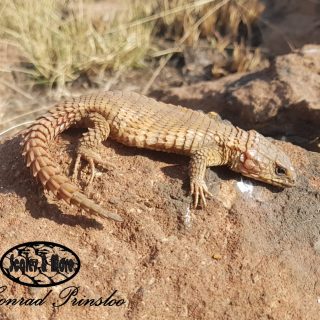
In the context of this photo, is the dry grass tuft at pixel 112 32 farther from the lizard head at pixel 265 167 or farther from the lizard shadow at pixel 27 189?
the lizard head at pixel 265 167

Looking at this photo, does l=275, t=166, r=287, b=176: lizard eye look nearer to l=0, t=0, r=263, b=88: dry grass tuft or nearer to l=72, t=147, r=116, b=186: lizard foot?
l=72, t=147, r=116, b=186: lizard foot

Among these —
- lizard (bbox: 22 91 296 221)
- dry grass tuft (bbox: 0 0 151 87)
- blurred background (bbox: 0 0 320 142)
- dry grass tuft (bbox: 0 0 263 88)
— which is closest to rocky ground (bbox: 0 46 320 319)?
lizard (bbox: 22 91 296 221)

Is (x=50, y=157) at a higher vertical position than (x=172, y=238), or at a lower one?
higher

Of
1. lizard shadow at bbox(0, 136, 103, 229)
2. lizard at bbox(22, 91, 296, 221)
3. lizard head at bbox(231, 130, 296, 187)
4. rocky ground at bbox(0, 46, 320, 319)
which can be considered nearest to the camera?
rocky ground at bbox(0, 46, 320, 319)

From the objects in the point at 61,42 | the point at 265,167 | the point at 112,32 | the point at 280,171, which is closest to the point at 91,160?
the point at 265,167

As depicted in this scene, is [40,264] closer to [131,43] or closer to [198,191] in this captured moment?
[198,191]

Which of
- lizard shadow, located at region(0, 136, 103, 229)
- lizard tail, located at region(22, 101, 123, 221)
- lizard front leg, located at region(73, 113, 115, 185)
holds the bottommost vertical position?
lizard shadow, located at region(0, 136, 103, 229)
